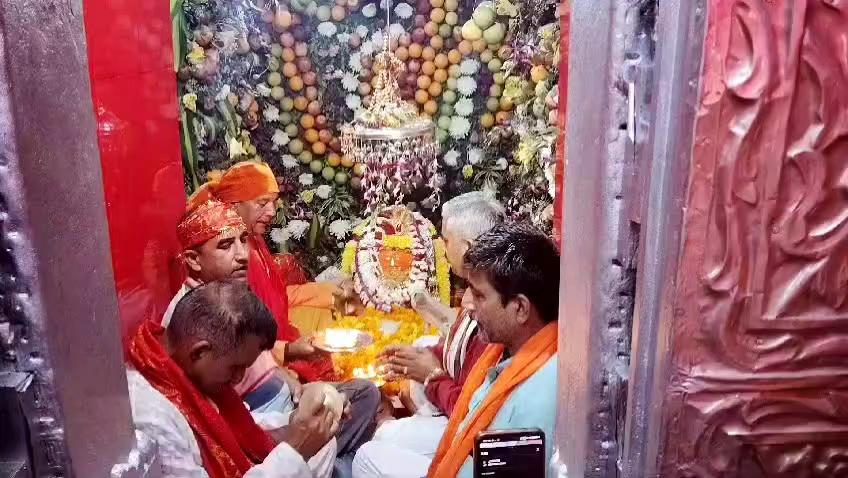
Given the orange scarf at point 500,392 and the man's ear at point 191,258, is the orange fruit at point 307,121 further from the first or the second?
the orange scarf at point 500,392

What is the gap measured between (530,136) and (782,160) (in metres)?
0.69

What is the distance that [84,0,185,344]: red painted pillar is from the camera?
1354 millimetres

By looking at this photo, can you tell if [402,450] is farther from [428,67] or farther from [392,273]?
[428,67]

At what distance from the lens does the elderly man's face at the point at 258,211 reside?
5.26ft

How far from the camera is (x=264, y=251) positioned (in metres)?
1.63

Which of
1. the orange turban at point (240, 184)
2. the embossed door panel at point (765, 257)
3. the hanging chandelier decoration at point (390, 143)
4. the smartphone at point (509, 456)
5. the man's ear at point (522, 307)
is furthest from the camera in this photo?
the hanging chandelier decoration at point (390, 143)

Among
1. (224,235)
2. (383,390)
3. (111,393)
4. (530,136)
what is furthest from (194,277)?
(530,136)

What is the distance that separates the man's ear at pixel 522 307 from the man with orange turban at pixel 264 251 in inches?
19.0

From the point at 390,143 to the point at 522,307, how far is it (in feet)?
1.69

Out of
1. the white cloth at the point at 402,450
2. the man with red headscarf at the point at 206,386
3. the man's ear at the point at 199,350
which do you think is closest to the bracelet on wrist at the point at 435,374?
the white cloth at the point at 402,450

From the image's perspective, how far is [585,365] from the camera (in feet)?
3.97

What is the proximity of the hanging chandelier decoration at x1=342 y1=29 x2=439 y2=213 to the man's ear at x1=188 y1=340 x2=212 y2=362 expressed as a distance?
0.51m

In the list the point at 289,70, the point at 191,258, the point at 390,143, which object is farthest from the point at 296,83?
the point at 191,258

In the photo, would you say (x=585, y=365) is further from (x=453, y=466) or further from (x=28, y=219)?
(x=28, y=219)
